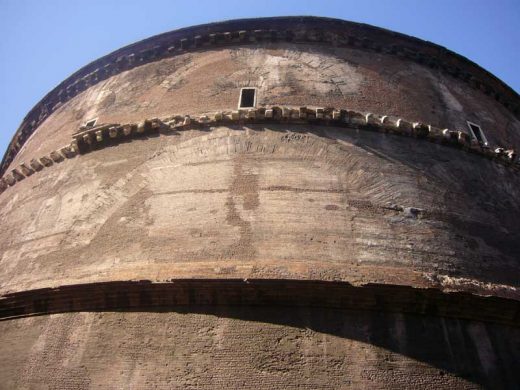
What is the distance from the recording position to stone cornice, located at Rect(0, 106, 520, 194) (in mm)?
6445

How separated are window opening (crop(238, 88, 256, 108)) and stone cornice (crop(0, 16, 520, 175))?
1.49 m

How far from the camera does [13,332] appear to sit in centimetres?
498

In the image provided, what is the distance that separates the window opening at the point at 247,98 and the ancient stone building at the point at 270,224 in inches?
1.3

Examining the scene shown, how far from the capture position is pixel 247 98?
7090 millimetres

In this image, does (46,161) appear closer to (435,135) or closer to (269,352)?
(269,352)

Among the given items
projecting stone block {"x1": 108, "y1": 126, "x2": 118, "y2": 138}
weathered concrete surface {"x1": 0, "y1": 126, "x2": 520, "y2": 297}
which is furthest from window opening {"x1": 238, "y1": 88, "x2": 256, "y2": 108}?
projecting stone block {"x1": 108, "y1": 126, "x2": 118, "y2": 138}

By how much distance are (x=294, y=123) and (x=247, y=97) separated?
1105 millimetres

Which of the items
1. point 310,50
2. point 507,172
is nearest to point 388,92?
point 310,50

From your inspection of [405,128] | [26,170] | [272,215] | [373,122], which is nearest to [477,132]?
[405,128]

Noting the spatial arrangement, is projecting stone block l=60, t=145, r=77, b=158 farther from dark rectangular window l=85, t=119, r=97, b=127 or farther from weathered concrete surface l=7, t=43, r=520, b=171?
weathered concrete surface l=7, t=43, r=520, b=171

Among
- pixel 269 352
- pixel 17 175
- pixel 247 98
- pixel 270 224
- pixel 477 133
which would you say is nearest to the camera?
pixel 269 352

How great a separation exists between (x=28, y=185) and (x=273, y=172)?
4.34 metres

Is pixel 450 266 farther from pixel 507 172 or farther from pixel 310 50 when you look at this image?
pixel 310 50

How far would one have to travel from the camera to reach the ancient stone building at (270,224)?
14.0 feet
